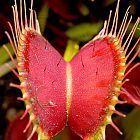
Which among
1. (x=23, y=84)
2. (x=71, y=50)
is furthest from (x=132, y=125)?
(x=23, y=84)

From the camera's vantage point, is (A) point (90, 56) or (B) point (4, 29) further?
(B) point (4, 29)

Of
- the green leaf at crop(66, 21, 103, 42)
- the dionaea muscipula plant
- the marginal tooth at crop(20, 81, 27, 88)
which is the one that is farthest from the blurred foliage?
the marginal tooth at crop(20, 81, 27, 88)

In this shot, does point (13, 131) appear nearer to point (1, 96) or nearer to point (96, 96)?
point (1, 96)

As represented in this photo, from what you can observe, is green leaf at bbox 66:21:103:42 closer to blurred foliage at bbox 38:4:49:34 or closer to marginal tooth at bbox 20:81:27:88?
blurred foliage at bbox 38:4:49:34

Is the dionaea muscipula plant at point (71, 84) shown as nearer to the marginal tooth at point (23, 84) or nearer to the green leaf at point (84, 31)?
the marginal tooth at point (23, 84)

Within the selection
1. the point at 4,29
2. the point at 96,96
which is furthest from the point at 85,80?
the point at 4,29
